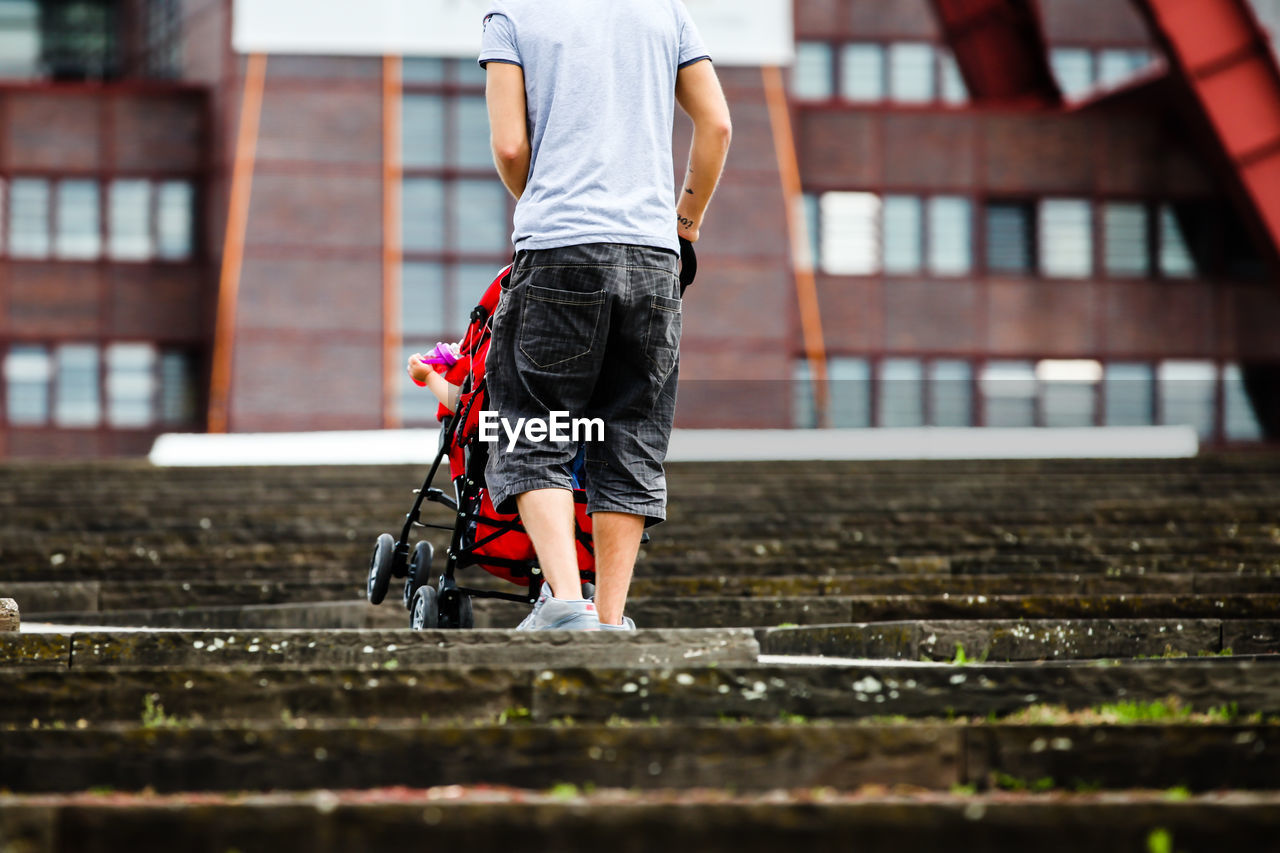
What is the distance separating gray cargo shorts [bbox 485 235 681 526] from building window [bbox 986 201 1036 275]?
25618 millimetres

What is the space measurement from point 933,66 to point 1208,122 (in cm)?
1020

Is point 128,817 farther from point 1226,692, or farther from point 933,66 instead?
point 933,66

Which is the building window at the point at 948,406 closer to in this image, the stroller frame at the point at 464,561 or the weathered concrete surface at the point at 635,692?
the stroller frame at the point at 464,561

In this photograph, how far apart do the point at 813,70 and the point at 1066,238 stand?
674cm

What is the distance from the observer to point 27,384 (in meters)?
28.2

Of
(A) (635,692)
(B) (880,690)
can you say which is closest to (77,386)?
(A) (635,692)

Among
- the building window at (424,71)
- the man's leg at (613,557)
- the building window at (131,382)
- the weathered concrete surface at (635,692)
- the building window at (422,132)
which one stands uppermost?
the building window at (424,71)

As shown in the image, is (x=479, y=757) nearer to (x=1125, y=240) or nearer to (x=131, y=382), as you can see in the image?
(x=131, y=382)

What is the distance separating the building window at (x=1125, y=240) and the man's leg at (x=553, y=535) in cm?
2637

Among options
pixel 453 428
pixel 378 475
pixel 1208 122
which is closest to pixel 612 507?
pixel 453 428

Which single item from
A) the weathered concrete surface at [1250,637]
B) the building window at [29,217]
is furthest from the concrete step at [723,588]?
the building window at [29,217]

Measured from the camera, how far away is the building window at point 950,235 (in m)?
29.1

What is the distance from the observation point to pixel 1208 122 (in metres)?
24.0

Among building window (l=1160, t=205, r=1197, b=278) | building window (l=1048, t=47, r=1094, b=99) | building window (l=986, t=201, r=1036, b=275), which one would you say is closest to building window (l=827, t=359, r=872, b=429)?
building window (l=986, t=201, r=1036, b=275)
